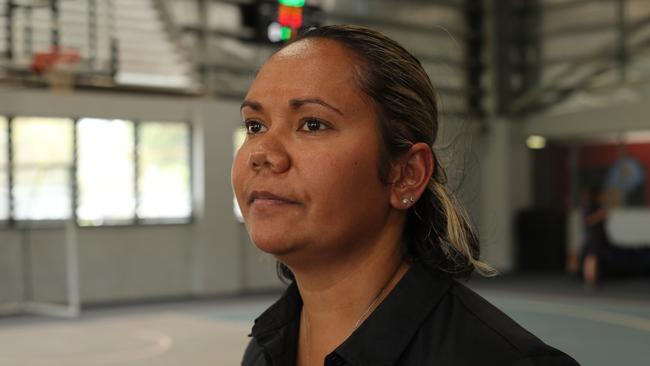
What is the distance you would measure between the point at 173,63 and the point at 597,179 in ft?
29.5

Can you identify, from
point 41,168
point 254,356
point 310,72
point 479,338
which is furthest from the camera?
point 41,168

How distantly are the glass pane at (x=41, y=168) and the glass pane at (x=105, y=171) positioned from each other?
12.3 inches

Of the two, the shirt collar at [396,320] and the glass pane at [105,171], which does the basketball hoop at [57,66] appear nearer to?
the glass pane at [105,171]

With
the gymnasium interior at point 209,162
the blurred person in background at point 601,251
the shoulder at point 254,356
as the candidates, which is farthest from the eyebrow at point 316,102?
the blurred person in background at point 601,251

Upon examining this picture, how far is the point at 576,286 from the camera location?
47.3 feet

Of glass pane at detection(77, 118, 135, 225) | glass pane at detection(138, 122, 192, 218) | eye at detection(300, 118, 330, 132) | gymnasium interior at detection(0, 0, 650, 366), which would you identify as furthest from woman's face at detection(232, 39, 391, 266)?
glass pane at detection(138, 122, 192, 218)

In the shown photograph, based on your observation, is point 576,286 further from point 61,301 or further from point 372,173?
point 372,173

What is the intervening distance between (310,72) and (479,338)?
0.52 metres

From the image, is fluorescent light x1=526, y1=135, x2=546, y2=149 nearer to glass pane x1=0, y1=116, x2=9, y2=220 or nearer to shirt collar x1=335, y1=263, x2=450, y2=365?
glass pane x1=0, y1=116, x2=9, y2=220

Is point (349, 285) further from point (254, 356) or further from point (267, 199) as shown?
point (254, 356)

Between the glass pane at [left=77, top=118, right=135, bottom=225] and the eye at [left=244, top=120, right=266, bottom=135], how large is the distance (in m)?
11.6

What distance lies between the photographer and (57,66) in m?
11.5

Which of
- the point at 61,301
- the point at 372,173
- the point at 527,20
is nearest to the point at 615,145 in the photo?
the point at 527,20

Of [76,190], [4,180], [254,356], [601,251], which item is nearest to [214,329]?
[76,190]
